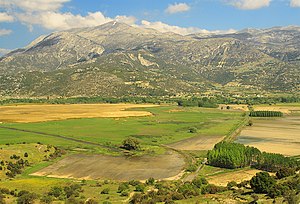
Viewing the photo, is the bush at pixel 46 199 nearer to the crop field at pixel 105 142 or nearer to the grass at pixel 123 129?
the crop field at pixel 105 142

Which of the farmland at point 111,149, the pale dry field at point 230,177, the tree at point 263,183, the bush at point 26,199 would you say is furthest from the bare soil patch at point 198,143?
the bush at point 26,199

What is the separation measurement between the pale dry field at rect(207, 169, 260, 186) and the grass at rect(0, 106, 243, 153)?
44232mm

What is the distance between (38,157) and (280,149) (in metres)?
70.8

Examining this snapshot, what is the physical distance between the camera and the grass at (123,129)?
428 ft

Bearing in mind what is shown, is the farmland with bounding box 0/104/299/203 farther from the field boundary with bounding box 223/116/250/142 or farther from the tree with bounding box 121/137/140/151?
the tree with bounding box 121/137/140/151

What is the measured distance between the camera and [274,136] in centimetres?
13950

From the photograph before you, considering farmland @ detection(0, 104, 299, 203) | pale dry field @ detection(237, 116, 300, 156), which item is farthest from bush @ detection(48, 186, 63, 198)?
pale dry field @ detection(237, 116, 300, 156)

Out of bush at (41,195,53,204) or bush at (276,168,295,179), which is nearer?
bush at (41,195,53,204)

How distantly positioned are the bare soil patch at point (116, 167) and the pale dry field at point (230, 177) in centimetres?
956

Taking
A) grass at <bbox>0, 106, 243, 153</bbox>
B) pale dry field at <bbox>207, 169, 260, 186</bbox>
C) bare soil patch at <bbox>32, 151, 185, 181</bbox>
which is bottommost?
pale dry field at <bbox>207, 169, 260, 186</bbox>

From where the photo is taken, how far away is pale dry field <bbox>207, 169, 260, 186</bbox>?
7870cm

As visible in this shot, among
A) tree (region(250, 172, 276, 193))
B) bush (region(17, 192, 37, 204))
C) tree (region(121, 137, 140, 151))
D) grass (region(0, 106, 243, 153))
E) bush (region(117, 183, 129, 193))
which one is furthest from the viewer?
grass (region(0, 106, 243, 153))

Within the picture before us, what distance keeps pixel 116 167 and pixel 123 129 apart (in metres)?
64.7

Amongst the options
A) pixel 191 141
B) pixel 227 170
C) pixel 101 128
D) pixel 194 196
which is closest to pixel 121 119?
pixel 101 128
